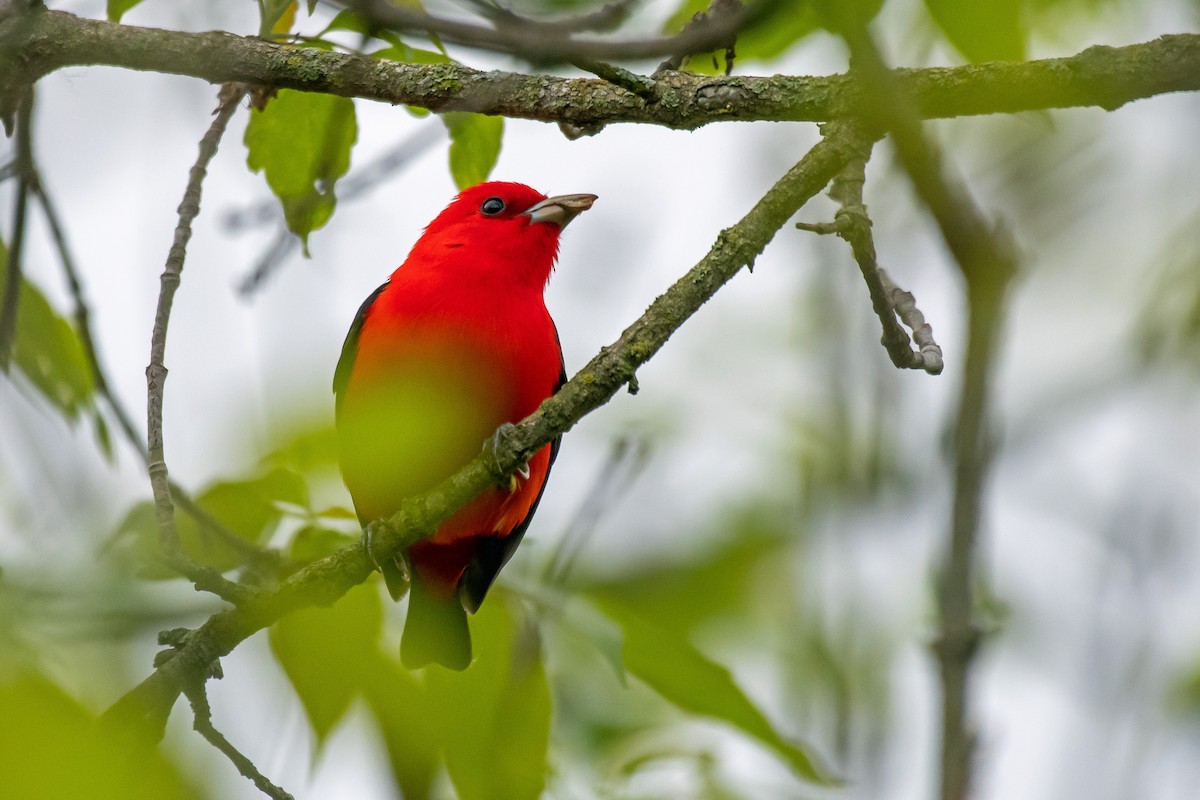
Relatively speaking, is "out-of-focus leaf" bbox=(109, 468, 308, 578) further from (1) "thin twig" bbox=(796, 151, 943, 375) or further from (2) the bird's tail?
(1) "thin twig" bbox=(796, 151, 943, 375)

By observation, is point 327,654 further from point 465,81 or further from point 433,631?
point 465,81

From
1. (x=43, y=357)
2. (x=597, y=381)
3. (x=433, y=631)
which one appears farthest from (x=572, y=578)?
(x=43, y=357)

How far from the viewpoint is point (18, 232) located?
12.5 ft

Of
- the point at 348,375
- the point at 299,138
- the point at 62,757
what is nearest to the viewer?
the point at 62,757

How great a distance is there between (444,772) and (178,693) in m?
0.89

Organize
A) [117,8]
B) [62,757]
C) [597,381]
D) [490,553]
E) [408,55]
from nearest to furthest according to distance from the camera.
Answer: [62,757] < [597,381] < [117,8] < [408,55] < [490,553]

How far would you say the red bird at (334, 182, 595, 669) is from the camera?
17.3 feet

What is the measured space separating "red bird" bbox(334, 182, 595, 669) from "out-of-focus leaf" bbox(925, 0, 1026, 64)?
265 centimetres

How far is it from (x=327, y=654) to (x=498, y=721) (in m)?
0.48

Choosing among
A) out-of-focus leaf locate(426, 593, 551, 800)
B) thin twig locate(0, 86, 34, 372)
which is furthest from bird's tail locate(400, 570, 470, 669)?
thin twig locate(0, 86, 34, 372)

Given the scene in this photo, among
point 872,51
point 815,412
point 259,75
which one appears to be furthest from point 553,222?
point 872,51

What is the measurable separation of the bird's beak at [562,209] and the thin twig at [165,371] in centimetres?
217

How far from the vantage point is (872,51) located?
1836 mm

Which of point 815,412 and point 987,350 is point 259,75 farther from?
point 987,350
